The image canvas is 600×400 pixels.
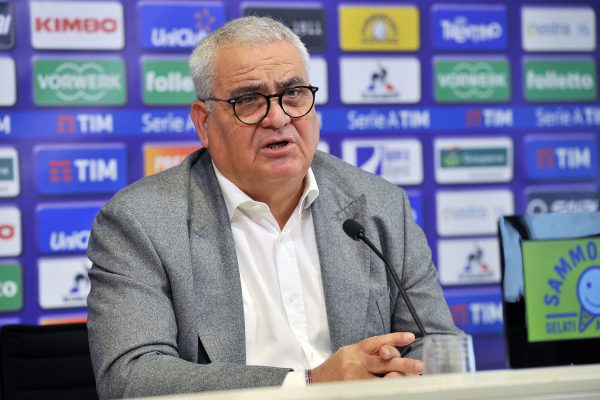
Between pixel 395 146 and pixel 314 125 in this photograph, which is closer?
pixel 314 125

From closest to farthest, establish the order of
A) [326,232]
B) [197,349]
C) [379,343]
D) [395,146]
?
1. [379,343]
2. [197,349]
3. [326,232]
4. [395,146]

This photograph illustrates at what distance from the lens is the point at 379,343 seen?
190 cm

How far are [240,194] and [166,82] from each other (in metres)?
1.55

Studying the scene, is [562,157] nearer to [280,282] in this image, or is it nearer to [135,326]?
[280,282]

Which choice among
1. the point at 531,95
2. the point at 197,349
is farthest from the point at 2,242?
the point at 531,95

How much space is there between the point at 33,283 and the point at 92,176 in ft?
1.72

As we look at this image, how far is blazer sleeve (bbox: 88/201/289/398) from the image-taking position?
75.5 inches

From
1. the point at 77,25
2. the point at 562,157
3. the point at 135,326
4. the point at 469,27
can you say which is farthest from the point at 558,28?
the point at 135,326

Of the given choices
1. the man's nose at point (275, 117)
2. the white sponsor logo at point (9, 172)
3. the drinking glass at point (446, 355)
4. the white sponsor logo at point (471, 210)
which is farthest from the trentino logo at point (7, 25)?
the drinking glass at point (446, 355)

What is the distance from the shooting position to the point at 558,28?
14.0ft

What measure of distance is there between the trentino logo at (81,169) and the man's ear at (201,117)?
4.23ft

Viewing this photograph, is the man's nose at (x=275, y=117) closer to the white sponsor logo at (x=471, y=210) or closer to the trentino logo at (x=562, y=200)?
the white sponsor logo at (x=471, y=210)

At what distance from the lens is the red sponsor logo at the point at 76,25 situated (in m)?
3.64

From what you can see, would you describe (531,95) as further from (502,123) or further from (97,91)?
(97,91)
